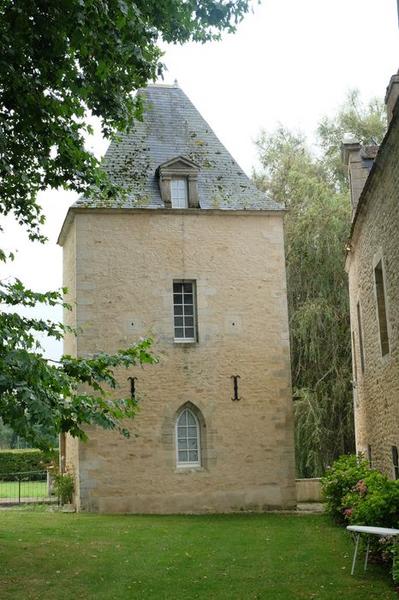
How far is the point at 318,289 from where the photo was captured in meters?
22.4

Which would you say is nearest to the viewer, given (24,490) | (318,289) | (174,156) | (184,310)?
(184,310)

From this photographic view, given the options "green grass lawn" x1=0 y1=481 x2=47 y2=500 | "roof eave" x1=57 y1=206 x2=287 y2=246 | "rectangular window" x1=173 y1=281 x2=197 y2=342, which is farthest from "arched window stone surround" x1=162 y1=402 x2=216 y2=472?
"green grass lawn" x1=0 y1=481 x2=47 y2=500

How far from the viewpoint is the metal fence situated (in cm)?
1970

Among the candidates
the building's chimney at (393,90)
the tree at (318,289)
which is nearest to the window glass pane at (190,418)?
the tree at (318,289)

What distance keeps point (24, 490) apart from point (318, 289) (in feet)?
37.0

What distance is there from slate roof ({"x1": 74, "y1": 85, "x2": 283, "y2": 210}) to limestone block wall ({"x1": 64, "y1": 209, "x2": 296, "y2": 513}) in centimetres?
55

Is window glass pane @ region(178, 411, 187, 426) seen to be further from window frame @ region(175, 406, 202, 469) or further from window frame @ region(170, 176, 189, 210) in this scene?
window frame @ region(170, 176, 189, 210)

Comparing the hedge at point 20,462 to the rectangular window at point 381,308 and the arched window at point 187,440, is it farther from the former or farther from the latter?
the rectangular window at point 381,308

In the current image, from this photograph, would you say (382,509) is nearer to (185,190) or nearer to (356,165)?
(356,165)

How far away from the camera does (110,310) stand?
1709cm

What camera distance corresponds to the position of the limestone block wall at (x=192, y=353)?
16547mm

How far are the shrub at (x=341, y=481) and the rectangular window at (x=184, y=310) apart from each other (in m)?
4.94

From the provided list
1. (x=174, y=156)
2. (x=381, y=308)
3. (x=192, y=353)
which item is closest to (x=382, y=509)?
(x=381, y=308)

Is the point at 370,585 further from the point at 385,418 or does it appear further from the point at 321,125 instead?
the point at 321,125
